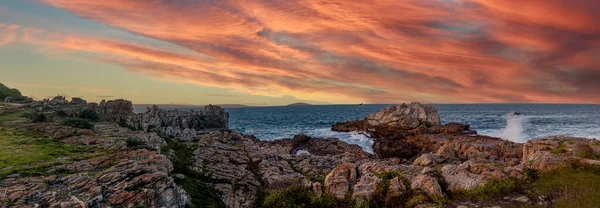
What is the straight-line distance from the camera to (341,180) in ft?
75.8

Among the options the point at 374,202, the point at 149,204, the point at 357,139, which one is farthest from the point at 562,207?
the point at 357,139

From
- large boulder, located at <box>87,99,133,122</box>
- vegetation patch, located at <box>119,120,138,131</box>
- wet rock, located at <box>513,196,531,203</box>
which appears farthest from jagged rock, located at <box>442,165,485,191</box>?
large boulder, located at <box>87,99,133,122</box>

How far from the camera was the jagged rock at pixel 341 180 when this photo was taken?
2238 centimetres

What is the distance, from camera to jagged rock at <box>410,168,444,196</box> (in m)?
20.4

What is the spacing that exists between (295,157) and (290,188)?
633 inches

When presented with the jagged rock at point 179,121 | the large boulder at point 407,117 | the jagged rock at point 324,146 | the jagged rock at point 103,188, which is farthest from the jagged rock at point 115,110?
the large boulder at point 407,117

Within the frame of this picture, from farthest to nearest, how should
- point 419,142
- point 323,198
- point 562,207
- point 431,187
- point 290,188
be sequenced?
point 419,142 < point 290,188 < point 323,198 < point 431,187 < point 562,207

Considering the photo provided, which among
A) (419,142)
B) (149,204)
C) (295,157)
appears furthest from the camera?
(419,142)

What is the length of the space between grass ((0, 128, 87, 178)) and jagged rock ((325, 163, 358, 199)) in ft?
62.6

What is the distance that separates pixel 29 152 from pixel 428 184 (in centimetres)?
3124

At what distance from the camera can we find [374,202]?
21.0 m

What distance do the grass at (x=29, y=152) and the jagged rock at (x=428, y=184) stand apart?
24.5 metres

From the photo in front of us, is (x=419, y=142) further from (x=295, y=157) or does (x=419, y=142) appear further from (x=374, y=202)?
(x=374, y=202)

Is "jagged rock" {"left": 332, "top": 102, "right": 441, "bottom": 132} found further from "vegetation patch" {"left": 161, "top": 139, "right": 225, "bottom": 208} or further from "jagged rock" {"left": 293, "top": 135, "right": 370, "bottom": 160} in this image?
"vegetation patch" {"left": 161, "top": 139, "right": 225, "bottom": 208}
